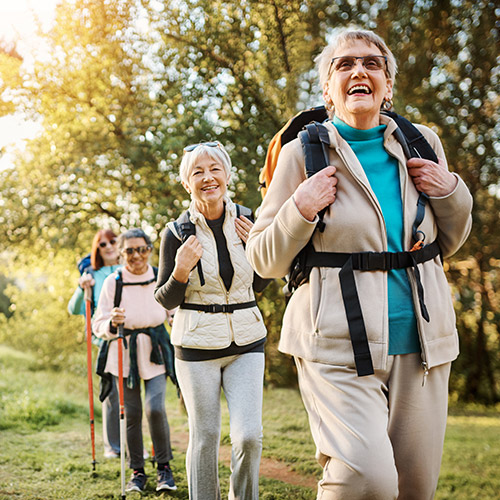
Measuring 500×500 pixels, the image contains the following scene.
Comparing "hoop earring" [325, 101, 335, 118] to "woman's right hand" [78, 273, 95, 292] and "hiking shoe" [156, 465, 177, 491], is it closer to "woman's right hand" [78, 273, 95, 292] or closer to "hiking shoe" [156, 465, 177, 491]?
"hiking shoe" [156, 465, 177, 491]

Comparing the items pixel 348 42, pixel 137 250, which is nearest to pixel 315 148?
pixel 348 42

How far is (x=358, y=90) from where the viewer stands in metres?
2.35

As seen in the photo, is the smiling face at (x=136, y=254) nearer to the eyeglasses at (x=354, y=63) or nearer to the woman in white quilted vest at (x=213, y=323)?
the woman in white quilted vest at (x=213, y=323)

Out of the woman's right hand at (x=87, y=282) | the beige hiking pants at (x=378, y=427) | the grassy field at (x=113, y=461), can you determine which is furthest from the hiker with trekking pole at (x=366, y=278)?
the woman's right hand at (x=87, y=282)

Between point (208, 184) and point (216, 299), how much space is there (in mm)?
604

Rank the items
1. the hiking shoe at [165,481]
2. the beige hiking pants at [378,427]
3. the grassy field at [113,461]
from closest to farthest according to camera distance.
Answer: the beige hiking pants at [378,427], the hiking shoe at [165,481], the grassy field at [113,461]

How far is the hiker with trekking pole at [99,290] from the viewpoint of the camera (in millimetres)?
6238

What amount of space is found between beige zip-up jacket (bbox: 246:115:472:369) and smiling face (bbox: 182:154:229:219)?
1.22 metres

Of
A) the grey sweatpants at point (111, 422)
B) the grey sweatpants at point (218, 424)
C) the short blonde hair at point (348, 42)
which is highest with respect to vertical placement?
the short blonde hair at point (348, 42)

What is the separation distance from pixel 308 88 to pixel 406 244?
16.1 ft

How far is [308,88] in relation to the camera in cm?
689

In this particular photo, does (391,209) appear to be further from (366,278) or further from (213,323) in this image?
(213,323)

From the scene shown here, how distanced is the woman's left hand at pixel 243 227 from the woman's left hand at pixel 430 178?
4.54 ft

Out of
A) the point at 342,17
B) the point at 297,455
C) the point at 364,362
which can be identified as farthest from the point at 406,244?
the point at 342,17
